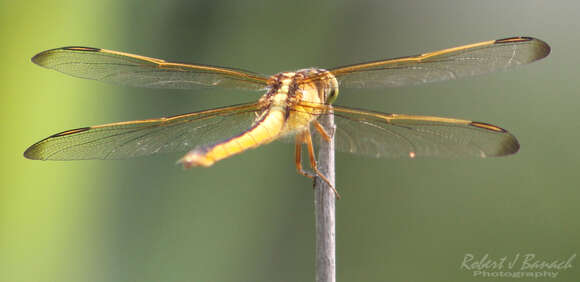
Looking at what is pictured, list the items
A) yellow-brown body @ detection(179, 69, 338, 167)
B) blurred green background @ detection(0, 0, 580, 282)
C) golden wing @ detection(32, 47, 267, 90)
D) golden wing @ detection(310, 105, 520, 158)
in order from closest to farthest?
golden wing @ detection(310, 105, 520, 158)
yellow-brown body @ detection(179, 69, 338, 167)
golden wing @ detection(32, 47, 267, 90)
blurred green background @ detection(0, 0, 580, 282)

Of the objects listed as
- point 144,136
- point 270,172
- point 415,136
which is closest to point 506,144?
point 415,136

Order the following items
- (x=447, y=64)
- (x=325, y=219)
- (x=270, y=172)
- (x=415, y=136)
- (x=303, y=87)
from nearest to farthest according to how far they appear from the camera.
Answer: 1. (x=325, y=219)
2. (x=415, y=136)
3. (x=447, y=64)
4. (x=303, y=87)
5. (x=270, y=172)

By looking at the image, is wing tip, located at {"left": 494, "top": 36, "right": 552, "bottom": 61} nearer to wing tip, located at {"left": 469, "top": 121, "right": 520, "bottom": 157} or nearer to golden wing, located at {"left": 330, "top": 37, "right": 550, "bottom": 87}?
golden wing, located at {"left": 330, "top": 37, "right": 550, "bottom": 87}

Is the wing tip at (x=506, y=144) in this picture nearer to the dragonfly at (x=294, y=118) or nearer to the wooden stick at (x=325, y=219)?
the dragonfly at (x=294, y=118)

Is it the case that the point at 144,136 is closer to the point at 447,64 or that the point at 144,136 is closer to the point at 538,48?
the point at 447,64

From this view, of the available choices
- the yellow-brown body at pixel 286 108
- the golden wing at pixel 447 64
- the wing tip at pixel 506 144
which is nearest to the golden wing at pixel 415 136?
the wing tip at pixel 506 144

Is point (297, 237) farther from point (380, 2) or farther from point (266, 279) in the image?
point (380, 2)

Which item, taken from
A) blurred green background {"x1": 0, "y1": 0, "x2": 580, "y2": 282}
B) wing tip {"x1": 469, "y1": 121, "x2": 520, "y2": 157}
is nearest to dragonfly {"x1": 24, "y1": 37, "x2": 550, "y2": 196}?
wing tip {"x1": 469, "y1": 121, "x2": 520, "y2": 157}
